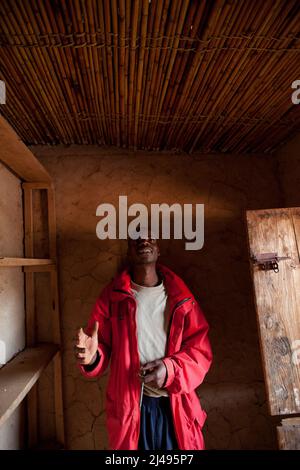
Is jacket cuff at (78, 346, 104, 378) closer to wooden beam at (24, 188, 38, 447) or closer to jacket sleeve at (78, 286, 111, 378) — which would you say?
jacket sleeve at (78, 286, 111, 378)

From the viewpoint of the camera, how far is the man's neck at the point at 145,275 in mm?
1851

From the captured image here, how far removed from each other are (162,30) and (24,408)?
2.31 m

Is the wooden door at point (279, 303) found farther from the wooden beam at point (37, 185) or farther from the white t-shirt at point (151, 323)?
the wooden beam at point (37, 185)

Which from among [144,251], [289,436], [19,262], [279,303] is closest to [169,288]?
[144,251]

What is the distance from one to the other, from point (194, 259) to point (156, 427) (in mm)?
1082

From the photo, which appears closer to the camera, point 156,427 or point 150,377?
point 150,377

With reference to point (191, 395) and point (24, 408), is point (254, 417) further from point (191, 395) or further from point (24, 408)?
point (24, 408)

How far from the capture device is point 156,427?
64.4 inches

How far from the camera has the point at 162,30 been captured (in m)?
1.19

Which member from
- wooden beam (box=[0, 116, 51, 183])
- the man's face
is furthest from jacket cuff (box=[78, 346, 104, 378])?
wooden beam (box=[0, 116, 51, 183])

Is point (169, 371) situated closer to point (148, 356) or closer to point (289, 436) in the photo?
point (148, 356)

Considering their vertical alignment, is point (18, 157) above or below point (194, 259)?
above

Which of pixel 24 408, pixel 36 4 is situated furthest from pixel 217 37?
pixel 24 408

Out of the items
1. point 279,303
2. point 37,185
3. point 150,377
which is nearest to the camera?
point 150,377
